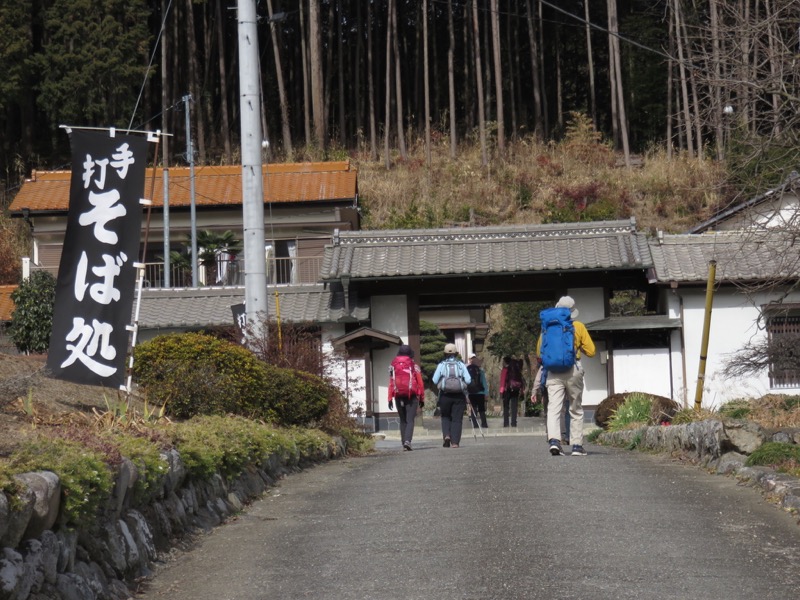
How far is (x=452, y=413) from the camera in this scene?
1681 cm

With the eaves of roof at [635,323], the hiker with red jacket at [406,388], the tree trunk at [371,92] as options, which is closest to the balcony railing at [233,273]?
the eaves of roof at [635,323]

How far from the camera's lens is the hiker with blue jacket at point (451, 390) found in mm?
16266

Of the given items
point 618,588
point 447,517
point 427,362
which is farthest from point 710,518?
point 427,362

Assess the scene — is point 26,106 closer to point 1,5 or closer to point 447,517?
point 1,5

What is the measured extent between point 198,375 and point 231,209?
26.3m

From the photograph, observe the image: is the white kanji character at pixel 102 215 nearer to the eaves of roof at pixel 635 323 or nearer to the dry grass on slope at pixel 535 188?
the eaves of roof at pixel 635 323

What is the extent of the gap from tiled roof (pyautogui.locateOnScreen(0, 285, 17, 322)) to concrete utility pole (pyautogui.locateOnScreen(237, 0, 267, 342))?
18644mm

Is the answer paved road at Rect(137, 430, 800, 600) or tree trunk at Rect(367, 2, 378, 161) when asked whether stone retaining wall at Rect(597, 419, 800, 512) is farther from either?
tree trunk at Rect(367, 2, 378, 161)

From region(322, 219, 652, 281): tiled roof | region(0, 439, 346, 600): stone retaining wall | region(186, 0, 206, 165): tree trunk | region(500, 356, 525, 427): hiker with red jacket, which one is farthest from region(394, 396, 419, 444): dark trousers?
region(186, 0, 206, 165): tree trunk

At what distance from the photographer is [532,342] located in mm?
38750

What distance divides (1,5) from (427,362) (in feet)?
70.7

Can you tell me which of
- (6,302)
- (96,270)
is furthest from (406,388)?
(6,302)

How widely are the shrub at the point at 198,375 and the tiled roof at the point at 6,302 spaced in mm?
21414

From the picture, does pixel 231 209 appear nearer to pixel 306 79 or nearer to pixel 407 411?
pixel 306 79
